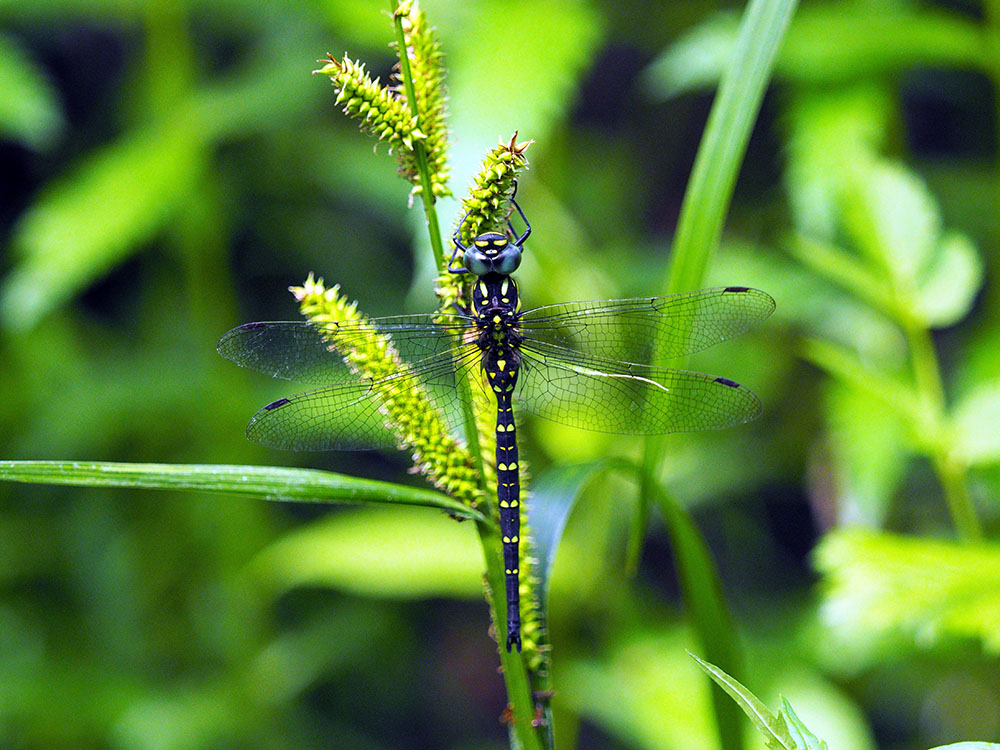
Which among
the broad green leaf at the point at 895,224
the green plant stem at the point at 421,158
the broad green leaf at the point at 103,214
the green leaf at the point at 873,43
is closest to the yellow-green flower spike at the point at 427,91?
the green plant stem at the point at 421,158

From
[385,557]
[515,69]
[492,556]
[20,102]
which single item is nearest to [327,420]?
[492,556]

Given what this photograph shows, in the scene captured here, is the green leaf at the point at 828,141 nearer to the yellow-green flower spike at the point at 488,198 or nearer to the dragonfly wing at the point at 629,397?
the dragonfly wing at the point at 629,397

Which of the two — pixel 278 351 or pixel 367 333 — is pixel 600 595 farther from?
pixel 367 333

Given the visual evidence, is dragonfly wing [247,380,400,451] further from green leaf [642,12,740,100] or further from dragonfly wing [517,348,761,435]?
green leaf [642,12,740,100]

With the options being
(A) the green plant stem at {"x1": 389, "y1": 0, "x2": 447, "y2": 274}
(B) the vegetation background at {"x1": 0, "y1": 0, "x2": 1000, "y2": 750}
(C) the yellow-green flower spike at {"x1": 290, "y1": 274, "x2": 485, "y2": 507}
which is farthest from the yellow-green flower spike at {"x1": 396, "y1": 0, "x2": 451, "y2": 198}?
(B) the vegetation background at {"x1": 0, "y1": 0, "x2": 1000, "y2": 750}

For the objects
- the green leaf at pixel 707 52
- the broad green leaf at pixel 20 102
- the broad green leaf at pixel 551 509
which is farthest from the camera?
the broad green leaf at pixel 20 102

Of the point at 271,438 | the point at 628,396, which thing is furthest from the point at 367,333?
the point at 628,396
